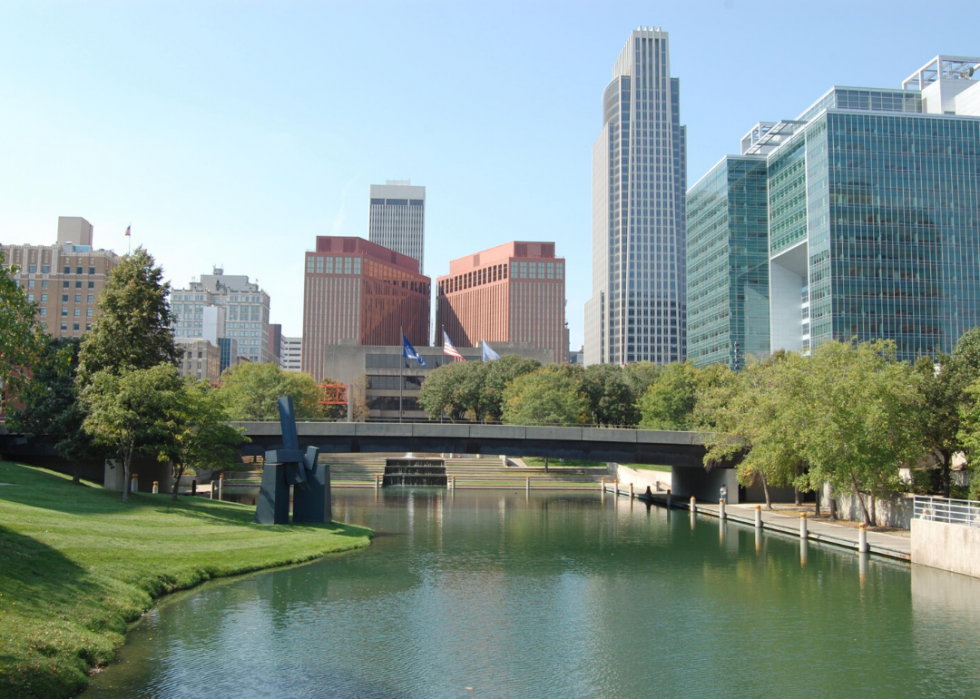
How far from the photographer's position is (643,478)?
9325 cm

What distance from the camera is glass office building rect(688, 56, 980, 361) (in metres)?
129

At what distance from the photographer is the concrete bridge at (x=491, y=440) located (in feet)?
201

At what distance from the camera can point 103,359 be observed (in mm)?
53281

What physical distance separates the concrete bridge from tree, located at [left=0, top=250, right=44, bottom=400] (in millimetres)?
44287

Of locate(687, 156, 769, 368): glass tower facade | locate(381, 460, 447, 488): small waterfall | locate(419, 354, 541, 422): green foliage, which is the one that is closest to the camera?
locate(381, 460, 447, 488): small waterfall

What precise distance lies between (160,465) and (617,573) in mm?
39009

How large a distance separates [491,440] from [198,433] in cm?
2311

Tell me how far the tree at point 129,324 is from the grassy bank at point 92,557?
25.9 feet

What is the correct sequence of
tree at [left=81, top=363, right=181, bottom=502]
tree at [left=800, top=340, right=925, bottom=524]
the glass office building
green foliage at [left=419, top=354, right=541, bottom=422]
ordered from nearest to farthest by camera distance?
1. tree at [left=800, top=340, right=925, bottom=524]
2. tree at [left=81, top=363, right=181, bottom=502]
3. green foliage at [left=419, top=354, right=541, bottom=422]
4. the glass office building

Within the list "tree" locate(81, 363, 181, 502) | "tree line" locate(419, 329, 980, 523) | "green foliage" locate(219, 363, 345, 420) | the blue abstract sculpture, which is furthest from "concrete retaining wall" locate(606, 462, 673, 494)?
"tree" locate(81, 363, 181, 502)

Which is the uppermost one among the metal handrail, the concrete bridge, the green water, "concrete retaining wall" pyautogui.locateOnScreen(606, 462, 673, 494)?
the concrete bridge

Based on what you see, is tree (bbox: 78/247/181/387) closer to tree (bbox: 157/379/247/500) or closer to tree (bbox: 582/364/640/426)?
tree (bbox: 157/379/247/500)

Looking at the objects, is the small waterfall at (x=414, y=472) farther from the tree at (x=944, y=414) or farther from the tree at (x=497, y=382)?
the tree at (x=944, y=414)

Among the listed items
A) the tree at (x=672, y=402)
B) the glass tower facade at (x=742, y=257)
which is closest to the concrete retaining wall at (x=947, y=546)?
the tree at (x=672, y=402)
